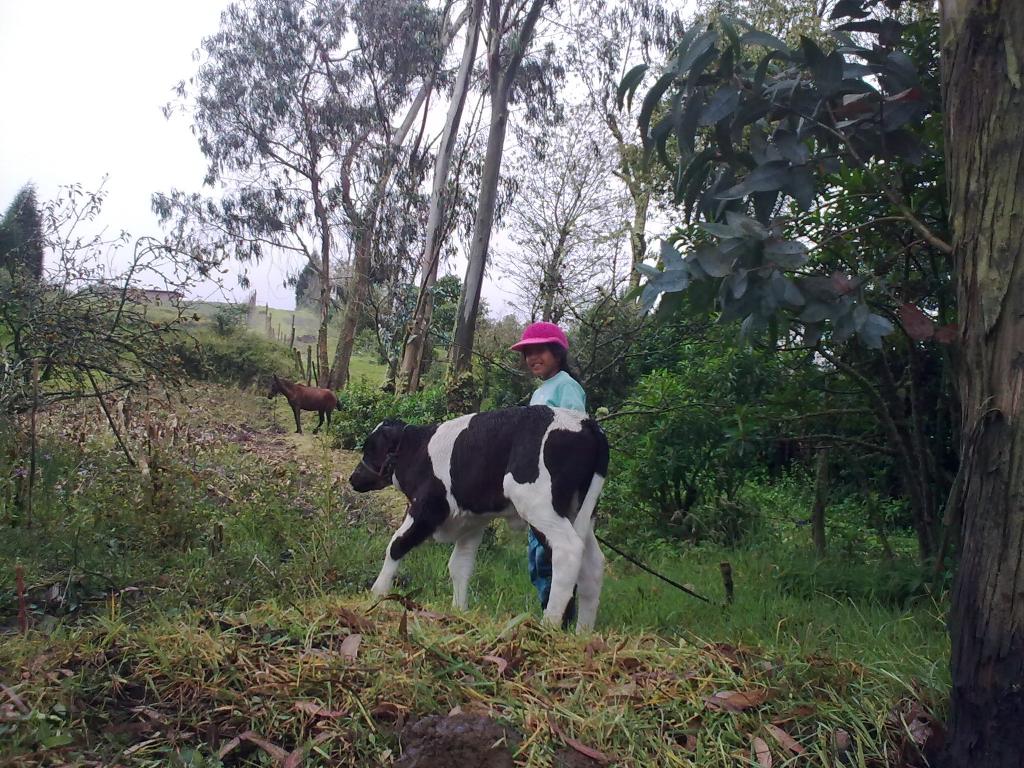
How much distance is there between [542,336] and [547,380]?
1.06 feet

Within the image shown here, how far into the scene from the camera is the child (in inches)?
223

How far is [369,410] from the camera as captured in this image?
17.5 m

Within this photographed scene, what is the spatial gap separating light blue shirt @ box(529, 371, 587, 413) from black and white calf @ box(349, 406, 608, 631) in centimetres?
25

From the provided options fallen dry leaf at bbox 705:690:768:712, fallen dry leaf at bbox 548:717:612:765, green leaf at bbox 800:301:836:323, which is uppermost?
green leaf at bbox 800:301:836:323

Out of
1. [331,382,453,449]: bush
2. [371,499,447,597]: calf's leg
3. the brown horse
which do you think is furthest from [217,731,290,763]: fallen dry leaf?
the brown horse

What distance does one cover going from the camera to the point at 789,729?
3.40 meters

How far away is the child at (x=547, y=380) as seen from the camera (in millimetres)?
5672

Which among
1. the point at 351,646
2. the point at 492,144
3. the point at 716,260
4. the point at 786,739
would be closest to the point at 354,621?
the point at 351,646

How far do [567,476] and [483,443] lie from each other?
666 millimetres

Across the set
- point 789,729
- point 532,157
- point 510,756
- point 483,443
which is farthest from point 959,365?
point 532,157

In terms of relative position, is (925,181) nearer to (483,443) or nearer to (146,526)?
(483,443)

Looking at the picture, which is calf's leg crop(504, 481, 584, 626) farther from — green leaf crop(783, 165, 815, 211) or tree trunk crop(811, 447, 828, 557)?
tree trunk crop(811, 447, 828, 557)

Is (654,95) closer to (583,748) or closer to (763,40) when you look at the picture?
(763,40)

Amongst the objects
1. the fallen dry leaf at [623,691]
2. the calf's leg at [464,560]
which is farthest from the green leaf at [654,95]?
the calf's leg at [464,560]
